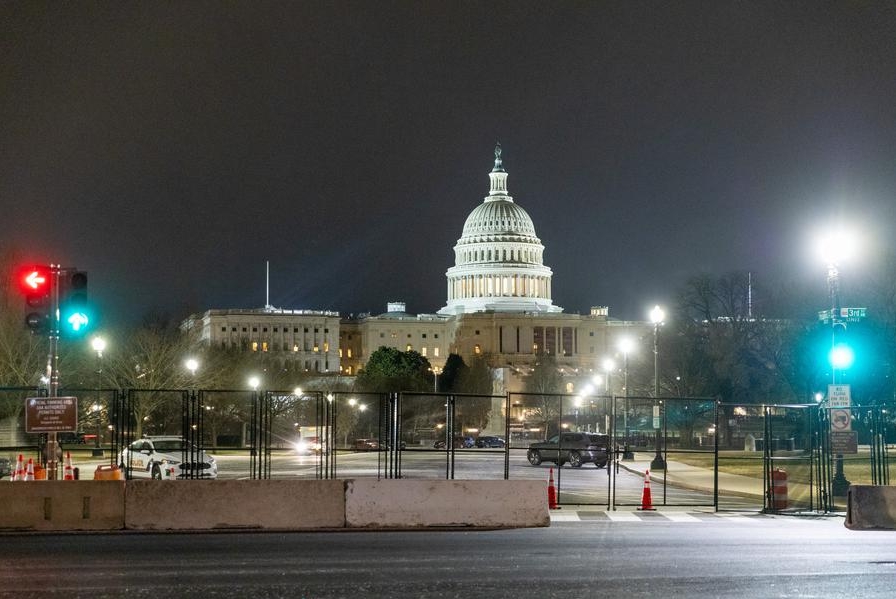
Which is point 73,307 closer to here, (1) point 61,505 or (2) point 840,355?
(1) point 61,505

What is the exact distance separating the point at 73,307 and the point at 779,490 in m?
15.3

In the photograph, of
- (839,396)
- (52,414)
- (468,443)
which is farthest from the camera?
(468,443)

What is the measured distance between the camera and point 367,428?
44.9 m

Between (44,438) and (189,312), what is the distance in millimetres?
108296

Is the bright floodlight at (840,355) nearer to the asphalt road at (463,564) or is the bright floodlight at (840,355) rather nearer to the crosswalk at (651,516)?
the crosswalk at (651,516)

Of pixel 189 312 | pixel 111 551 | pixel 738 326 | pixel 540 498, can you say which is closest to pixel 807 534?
pixel 540 498

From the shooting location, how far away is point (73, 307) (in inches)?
984

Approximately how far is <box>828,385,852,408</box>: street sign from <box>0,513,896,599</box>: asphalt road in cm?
799

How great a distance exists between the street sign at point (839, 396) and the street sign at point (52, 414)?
55.6ft

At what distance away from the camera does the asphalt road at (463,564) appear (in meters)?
14.6

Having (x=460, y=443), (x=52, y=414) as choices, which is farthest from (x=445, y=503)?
(x=460, y=443)

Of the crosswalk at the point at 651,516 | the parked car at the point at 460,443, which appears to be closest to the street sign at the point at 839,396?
the crosswalk at the point at 651,516

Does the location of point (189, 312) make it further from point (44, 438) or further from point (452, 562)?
point (452, 562)

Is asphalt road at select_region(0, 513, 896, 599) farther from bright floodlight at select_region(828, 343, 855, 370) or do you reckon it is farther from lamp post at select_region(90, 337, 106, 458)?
bright floodlight at select_region(828, 343, 855, 370)
